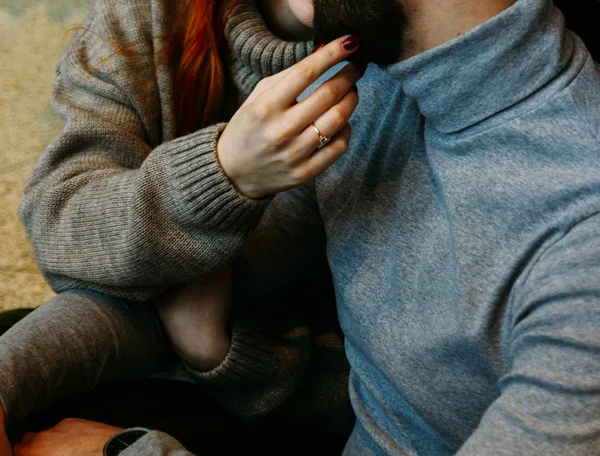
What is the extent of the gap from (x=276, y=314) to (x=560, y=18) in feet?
2.16

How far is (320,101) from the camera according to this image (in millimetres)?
705

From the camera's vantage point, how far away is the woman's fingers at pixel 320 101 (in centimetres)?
70

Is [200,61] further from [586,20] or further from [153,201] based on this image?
[586,20]

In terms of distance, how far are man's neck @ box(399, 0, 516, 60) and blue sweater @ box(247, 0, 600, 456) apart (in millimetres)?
38

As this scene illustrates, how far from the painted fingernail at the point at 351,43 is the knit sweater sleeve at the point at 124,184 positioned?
184 millimetres

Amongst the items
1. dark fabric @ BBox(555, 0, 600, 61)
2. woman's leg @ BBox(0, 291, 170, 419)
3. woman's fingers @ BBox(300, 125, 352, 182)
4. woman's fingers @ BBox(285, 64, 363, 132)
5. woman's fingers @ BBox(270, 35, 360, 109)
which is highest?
woman's fingers @ BBox(270, 35, 360, 109)

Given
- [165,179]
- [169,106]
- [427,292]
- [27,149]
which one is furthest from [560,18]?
[27,149]

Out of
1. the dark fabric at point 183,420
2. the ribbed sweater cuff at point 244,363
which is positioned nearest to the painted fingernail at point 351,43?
the ribbed sweater cuff at point 244,363

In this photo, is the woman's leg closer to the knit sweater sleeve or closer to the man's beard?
the knit sweater sleeve

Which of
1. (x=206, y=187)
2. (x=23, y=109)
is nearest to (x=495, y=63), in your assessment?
(x=206, y=187)

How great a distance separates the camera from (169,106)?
104cm

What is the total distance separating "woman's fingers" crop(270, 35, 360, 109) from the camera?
70 centimetres

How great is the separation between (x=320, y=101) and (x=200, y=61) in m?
0.37

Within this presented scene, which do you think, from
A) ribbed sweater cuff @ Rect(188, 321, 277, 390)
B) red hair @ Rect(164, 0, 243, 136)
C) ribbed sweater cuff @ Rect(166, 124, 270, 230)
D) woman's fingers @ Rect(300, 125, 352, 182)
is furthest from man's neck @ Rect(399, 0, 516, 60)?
ribbed sweater cuff @ Rect(188, 321, 277, 390)
